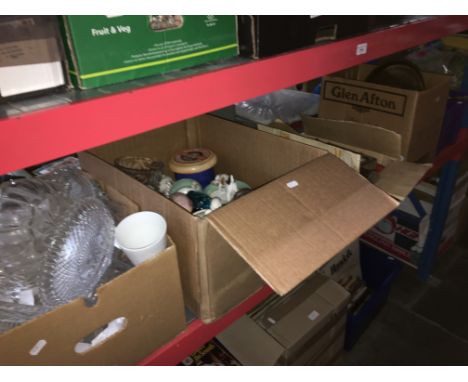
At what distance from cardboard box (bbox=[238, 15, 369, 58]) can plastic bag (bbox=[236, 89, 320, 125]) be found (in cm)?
73

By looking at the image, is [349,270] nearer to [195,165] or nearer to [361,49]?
[195,165]

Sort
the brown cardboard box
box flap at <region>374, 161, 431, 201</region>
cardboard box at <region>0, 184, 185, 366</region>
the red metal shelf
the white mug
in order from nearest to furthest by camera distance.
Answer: the red metal shelf
cardboard box at <region>0, 184, 185, 366</region>
the white mug
box flap at <region>374, 161, 431, 201</region>
the brown cardboard box

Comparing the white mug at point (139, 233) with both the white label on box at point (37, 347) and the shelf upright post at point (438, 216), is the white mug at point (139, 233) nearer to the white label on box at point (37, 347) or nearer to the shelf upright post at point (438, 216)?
the white label on box at point (37, 347)

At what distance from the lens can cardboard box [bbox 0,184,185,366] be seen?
1.79 ft

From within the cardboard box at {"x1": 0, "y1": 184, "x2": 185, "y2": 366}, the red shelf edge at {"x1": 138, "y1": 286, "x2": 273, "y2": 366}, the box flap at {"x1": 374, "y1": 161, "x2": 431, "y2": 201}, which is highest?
the box flap at {"x1": 374, "y1": 161, "x2": 431, "y2": 201}

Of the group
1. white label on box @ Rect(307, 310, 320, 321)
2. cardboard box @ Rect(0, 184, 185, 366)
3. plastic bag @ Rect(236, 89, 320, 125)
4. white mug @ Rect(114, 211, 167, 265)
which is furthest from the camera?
plastic bag @ Rect(236, 89, 320, 125)

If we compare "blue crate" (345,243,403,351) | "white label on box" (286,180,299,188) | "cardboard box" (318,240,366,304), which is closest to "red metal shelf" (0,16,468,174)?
"white label on box" (286,180,299,188)

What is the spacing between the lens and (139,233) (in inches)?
28.7

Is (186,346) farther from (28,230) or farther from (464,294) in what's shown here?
(464,294)

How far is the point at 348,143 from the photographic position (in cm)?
110

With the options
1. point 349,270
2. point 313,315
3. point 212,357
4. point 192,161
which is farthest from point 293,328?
point 192,161

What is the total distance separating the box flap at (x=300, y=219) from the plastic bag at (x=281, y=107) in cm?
75

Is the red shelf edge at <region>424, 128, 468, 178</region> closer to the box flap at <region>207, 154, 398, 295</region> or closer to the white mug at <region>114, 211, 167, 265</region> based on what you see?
the box flap at <region>207, 154, 398, 295</region>

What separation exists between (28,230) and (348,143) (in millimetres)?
846
